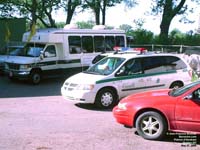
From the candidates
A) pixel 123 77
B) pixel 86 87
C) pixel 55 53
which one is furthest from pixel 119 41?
pixel 86 87

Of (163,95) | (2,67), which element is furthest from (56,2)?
(163,95)

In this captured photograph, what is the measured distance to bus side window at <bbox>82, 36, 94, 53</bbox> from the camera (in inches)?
794

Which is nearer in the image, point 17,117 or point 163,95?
point 163,95

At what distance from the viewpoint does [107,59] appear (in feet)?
43.0

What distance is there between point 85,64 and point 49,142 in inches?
484

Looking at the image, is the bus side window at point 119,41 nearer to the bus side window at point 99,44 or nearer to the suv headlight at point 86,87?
the bus side window at point 99,44

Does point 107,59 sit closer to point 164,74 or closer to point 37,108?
point 164,74

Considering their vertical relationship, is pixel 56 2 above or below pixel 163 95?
above

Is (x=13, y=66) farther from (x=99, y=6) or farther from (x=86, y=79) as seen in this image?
(x=99, y=6)

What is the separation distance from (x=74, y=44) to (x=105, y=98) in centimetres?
798

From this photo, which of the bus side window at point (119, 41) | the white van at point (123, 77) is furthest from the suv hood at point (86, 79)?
the bus side window at point (119, 41)

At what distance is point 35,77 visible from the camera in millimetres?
18391

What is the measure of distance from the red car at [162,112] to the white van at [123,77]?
340cm

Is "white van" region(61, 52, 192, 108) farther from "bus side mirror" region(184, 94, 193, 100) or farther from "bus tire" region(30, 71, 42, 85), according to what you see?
"bus tire" region(30, 71, 42, 85)
